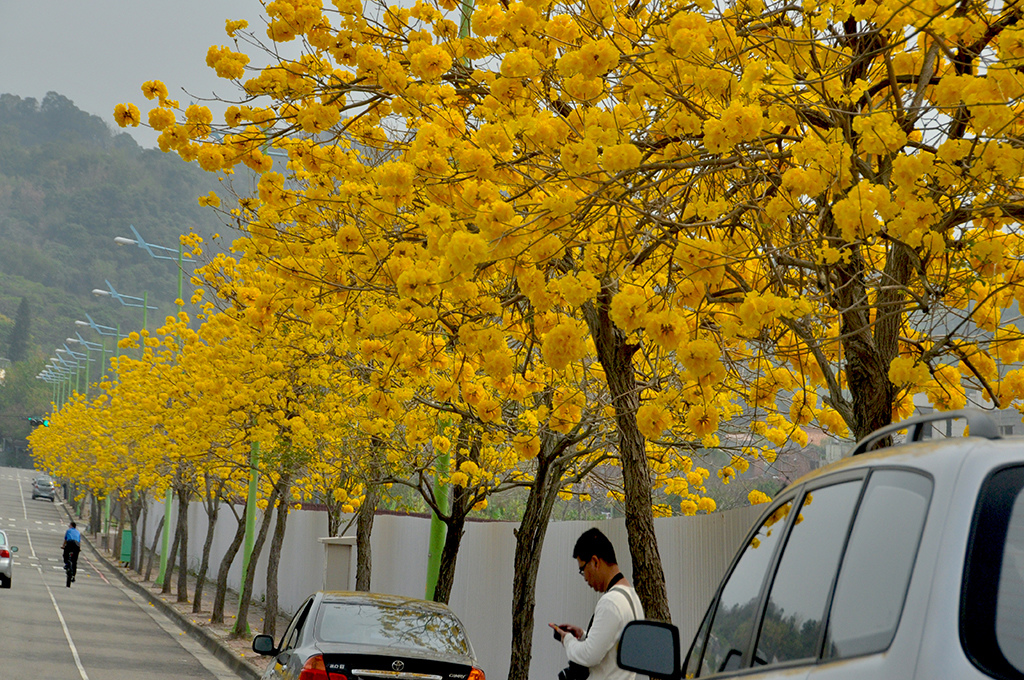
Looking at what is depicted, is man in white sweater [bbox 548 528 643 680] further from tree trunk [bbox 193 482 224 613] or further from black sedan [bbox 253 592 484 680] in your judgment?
tree trunk [bbox 193 482 224 613]

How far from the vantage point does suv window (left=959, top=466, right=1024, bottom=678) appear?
1.76 metres

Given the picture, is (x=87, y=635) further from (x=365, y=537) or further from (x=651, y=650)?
(x=651, y=650)

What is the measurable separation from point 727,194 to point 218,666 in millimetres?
13797

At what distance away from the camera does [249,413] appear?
18.5 meters

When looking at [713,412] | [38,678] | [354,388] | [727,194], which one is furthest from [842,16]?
[38,678]

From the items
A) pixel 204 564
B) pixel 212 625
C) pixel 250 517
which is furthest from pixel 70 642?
pixel 204 564

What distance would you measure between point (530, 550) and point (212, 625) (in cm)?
1239

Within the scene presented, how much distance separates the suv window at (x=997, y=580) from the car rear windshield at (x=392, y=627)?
6191 mm

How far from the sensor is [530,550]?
11.5 meters

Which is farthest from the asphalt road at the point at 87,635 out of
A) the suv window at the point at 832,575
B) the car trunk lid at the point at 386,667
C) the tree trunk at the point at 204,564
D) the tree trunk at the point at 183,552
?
the suv window at the point at 832,575

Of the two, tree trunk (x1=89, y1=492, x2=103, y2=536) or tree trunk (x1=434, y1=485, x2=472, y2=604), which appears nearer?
tree trunk (x1=434, y1=485, x2=472, y2=604)

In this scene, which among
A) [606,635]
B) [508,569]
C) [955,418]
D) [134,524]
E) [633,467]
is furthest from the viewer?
[134,524]

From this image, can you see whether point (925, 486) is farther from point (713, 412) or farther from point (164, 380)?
point (164, 380)

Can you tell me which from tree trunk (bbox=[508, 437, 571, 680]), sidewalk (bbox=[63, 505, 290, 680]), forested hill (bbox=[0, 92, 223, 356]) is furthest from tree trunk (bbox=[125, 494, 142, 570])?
forested hill (bbox=[0, 92, 223, 356])
